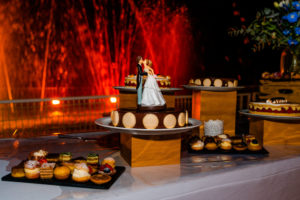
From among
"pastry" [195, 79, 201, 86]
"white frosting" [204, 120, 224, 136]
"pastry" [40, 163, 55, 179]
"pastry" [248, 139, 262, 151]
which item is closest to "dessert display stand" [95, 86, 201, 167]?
"pastry" [40, 163, 55, 179]

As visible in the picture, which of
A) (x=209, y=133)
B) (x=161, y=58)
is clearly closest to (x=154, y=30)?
(x=161, y=58)

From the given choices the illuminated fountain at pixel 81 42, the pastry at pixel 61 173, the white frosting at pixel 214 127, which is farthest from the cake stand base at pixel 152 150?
the illuminated fountain at pixel 81 42

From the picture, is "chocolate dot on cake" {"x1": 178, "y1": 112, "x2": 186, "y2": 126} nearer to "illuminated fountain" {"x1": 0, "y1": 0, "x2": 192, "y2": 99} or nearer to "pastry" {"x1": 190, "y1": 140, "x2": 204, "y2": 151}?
"pastry" {"x1": 190, "y1": 140, "x2": 204, "y2": 151}

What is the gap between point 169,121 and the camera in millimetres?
1934

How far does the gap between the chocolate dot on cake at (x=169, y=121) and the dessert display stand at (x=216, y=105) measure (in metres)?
1.16

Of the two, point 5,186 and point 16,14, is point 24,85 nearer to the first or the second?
point 16,14

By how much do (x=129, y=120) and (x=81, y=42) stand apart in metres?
13.6

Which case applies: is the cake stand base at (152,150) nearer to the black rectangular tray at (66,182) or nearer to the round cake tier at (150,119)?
the round cake tier at (150,119)

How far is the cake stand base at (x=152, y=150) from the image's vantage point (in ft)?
6.68

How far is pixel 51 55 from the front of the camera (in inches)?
620

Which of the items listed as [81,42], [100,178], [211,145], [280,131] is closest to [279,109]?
[280,131]

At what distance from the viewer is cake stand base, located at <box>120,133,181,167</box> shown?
204 cm

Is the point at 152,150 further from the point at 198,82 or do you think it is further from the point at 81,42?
the point at 81,42

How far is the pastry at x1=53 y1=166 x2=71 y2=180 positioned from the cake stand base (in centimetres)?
50
